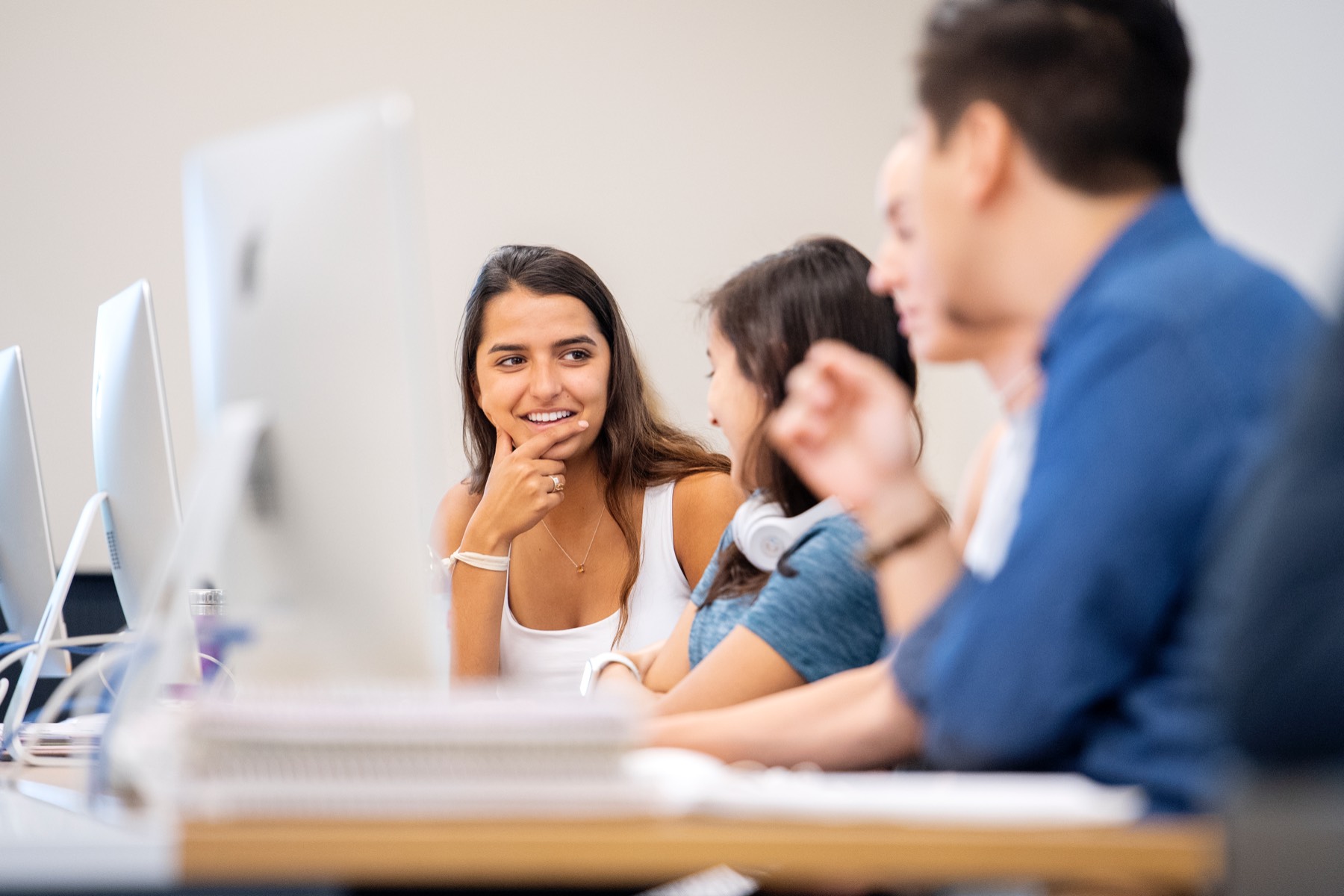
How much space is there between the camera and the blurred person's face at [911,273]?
0.94 metres

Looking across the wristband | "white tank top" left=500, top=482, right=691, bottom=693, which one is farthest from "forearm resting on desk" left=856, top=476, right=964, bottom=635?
"white tank top" left=500, top=482, right=691, bottom=693

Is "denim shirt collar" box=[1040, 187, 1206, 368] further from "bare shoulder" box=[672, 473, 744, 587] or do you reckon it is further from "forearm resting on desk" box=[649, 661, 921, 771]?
"bare shoulder" box=[672, 473, 744, 587]

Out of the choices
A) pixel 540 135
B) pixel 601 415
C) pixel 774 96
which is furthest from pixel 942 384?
pixel 601 415

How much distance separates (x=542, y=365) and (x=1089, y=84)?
58.0 inches

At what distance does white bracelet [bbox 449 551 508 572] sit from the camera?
2.08 metres

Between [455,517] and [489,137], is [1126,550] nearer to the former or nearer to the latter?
[455,517]

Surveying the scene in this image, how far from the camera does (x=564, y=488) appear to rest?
2332 millimetres

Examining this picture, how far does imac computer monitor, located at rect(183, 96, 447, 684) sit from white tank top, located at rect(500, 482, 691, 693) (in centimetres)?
117

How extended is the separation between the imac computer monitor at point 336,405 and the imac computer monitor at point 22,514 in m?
0.97

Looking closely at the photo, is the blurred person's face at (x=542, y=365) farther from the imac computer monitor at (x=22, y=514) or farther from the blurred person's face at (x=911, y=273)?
the blurred person's face at (x=911, y=273)

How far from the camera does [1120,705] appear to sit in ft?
2.38

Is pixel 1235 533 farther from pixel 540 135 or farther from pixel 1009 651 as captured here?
pixel 540 135

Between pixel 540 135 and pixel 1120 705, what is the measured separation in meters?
3.10

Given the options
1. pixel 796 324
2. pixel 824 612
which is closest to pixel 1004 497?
Result: pixel 824 612
